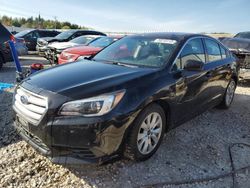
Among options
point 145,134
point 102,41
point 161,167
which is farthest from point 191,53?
point 102,41

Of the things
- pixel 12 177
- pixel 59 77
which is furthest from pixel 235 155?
pixel 12 177

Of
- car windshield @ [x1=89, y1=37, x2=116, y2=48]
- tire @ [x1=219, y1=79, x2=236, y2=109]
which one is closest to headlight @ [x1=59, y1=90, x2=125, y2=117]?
tire @ [x1=219, y1=79, x2=236, y2=109]

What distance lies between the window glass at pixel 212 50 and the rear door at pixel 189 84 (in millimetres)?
219

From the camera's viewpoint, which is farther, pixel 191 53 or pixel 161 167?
pixel 191 53

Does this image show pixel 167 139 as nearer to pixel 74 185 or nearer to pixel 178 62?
pixel 178 62

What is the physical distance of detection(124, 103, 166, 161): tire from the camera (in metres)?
2.99

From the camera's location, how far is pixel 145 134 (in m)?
3.22

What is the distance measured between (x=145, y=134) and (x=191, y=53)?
63.3 inches

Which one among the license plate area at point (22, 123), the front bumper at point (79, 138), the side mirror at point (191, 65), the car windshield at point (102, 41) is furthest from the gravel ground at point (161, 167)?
the car windshield at point (102, 41)

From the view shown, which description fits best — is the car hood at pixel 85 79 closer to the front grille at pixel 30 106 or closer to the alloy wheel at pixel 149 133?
the front grille at pixel 30 106

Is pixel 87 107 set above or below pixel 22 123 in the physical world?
above

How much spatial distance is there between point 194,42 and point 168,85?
4.19 ft

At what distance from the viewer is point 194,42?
4281mm

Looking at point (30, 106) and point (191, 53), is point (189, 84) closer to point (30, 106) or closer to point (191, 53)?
point (191, 53)
